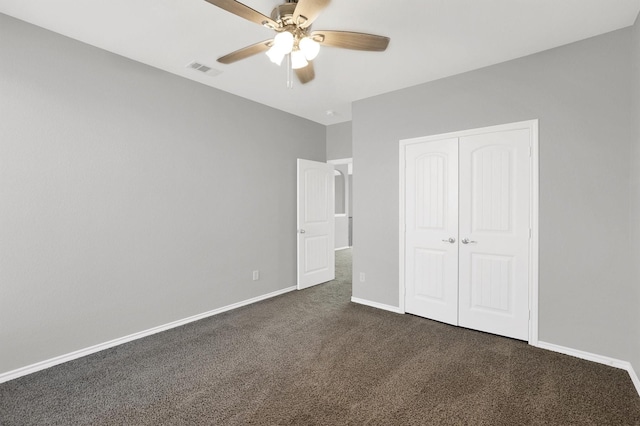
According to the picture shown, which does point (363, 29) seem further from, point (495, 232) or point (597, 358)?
point (597, 358)

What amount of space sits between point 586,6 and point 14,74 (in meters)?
4.20

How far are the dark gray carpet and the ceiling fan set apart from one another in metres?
2.26

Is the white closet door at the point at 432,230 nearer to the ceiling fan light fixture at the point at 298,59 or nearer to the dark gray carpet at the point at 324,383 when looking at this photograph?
the dark gray carpet at the point at 324,383

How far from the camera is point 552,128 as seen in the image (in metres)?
2.75

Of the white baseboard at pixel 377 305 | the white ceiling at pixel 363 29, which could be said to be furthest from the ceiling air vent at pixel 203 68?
the white baseboard at pixel 377 305

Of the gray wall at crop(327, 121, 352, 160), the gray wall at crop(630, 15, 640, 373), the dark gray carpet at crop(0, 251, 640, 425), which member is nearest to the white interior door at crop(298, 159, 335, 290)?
the gray wall at crop(327, 121, 352, 160)

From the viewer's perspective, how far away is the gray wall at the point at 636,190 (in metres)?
2.22

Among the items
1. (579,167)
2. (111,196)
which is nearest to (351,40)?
(579,167)

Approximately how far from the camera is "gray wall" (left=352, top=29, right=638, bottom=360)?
8.07 feet

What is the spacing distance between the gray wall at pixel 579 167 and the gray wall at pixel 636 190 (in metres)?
0.08

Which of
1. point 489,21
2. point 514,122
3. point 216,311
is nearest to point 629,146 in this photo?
point 514,122

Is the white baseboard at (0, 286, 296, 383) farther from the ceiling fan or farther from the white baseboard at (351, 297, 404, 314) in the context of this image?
the ceiling fan

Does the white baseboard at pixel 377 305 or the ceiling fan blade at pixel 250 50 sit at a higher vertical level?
the ceiling fan blade at pixel 250 50

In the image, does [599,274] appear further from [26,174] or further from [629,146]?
[26,174]
